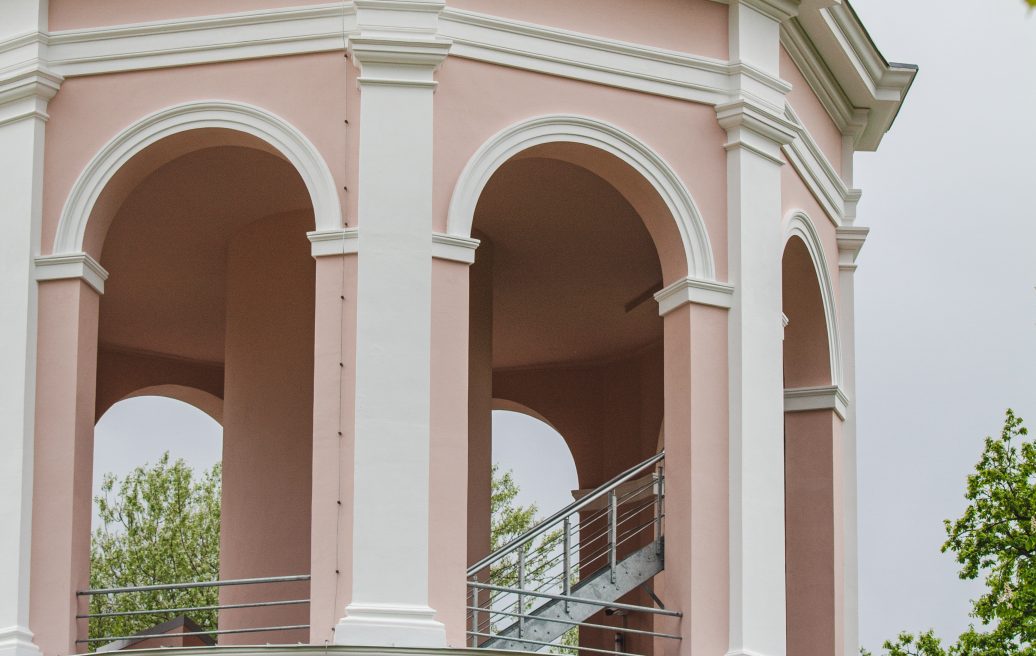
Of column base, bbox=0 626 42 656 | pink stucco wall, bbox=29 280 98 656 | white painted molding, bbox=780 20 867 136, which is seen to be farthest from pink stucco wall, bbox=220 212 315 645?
white painted molding, bbox=780 20 867 136

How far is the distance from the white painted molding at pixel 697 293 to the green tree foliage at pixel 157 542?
63.5 feet

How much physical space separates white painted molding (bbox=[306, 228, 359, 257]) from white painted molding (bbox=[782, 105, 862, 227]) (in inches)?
162

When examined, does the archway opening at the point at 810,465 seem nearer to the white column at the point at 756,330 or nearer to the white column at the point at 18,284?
the white column at the point at 756,330

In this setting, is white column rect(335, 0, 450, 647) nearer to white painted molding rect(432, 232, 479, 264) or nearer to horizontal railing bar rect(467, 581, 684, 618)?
white painted molding rect(432, 232, 479, 264)

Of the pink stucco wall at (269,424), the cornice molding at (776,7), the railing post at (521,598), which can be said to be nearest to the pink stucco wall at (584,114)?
the cornice molding at (776,7)

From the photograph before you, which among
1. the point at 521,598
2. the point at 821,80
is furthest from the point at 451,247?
the point at 821,80

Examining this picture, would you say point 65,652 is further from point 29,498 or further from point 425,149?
point 425,149

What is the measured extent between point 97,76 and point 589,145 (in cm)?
389

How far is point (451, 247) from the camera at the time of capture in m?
15.1

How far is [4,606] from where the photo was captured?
14.8m

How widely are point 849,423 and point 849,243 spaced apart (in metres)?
1.70

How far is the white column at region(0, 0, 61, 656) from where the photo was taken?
48.8 feet

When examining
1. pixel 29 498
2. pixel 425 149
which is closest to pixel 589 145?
pixel 425 149

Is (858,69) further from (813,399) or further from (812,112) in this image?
(813,399)
